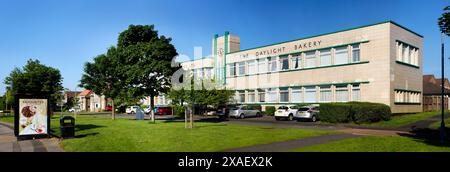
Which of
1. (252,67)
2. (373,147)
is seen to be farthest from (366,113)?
(252,67)

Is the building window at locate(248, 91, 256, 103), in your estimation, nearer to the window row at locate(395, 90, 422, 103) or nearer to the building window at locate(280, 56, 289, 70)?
the building window at locate(280, 56, 289, 70)

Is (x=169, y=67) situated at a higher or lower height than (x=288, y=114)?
higher

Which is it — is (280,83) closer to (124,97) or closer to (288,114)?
(288,114)

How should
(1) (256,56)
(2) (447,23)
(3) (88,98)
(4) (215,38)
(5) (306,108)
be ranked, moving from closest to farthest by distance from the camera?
(2) (447,23), (5) (306,108), (1) (256,56), (4) (215,38), (3) (88,98)

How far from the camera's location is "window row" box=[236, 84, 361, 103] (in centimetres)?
3314

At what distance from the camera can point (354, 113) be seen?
85.9ft

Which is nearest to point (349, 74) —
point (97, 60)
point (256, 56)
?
point (256, 56)

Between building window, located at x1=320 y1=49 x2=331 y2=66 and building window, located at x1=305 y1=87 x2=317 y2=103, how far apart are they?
9.73 ft

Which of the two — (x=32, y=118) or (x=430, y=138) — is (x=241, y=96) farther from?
(x=32, y=118)

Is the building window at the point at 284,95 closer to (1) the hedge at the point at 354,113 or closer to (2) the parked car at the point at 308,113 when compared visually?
(2) the parked car at the point at 308,113

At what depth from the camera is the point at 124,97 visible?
91.7 feet

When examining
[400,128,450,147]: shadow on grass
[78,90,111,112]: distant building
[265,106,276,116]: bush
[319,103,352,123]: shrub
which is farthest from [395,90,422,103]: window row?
[78,90,111,112]: distant building

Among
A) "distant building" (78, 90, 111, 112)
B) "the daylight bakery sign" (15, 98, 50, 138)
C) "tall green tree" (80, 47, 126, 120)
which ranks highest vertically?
"tall green tree" (80, 47, 126, 120)
